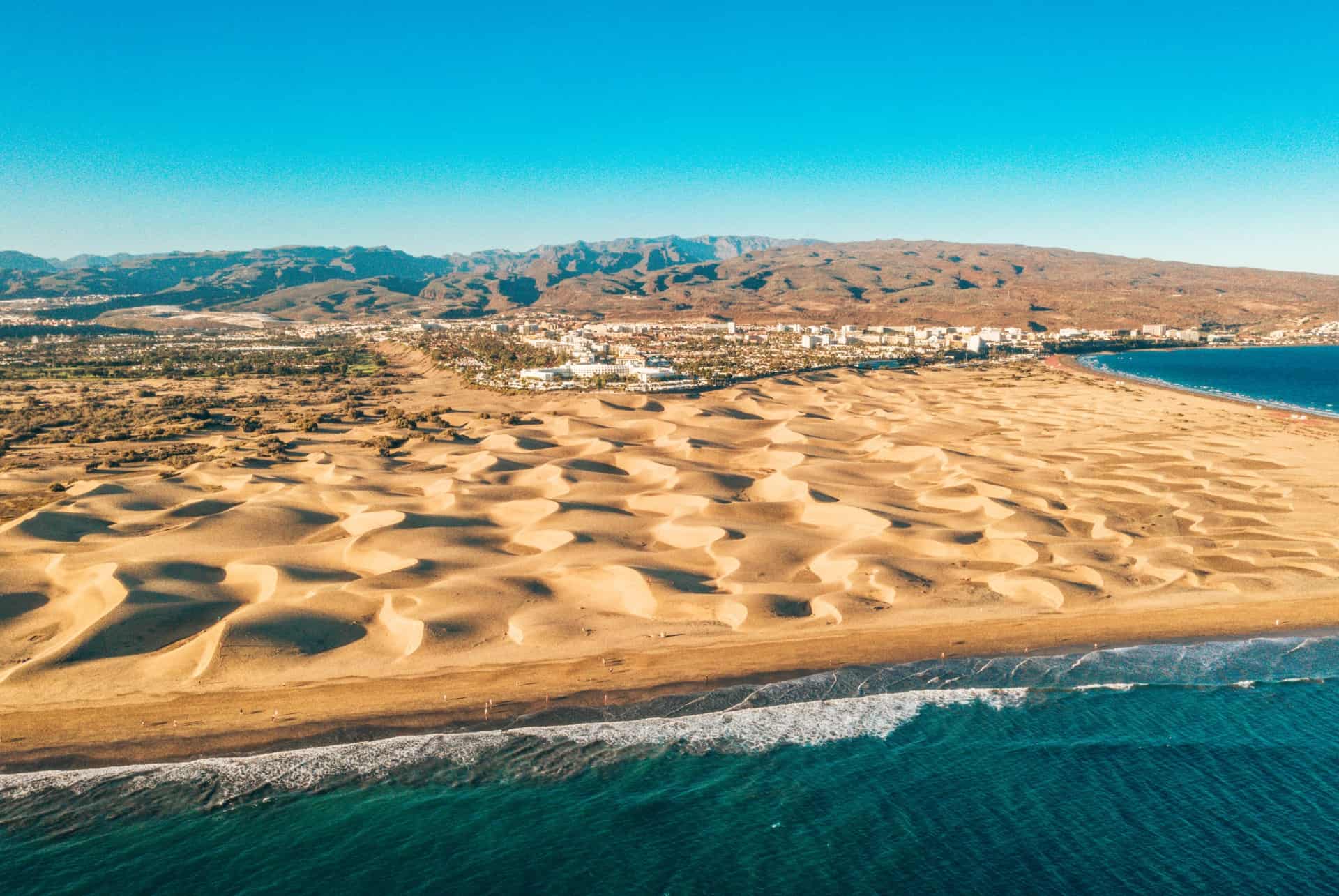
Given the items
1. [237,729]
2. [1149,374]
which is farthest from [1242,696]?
[1149,374]

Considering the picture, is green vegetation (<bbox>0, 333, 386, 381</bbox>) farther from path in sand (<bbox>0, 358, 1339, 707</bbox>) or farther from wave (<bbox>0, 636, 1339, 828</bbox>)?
wave (<bbox>0, 636, 1339, 828</bbox>)

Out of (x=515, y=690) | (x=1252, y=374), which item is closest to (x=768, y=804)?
(x=515, y=690)

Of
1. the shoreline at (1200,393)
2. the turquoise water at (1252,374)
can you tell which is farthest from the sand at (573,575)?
the turquoise water at (1252,374)

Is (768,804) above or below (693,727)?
below

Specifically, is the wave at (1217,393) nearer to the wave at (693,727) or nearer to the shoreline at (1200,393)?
the shoreline at (1200,393)

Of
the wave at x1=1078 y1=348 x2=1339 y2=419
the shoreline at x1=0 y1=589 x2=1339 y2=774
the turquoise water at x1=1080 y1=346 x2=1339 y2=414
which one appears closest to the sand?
the shoreline at x1=0 y1=589 x2=1339 y2=774

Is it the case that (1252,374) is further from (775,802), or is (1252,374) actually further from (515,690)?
(515,690)

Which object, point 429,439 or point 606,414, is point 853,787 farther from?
point 606,414
